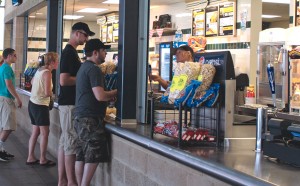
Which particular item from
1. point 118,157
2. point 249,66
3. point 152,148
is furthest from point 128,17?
point 249,66

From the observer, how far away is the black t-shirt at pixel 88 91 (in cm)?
431

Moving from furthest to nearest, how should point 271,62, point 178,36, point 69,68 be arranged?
1. point 178,36
2. point 271,62
3. point 69,68

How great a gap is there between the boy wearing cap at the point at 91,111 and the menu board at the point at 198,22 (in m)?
5.92

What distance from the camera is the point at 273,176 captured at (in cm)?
248

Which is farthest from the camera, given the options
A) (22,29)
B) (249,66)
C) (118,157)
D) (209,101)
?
(22,29)

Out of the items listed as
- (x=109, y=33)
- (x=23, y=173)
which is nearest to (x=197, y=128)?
(x=23, y=173)

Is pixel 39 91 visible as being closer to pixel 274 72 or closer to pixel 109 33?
pixel 274 72

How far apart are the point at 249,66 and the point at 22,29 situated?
7.43 metres

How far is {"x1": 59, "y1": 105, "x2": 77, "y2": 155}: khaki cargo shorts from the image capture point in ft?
16.2

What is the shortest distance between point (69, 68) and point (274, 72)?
2997 mm

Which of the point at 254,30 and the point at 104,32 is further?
the point at 104,32

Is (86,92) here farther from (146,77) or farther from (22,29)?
(22,29)

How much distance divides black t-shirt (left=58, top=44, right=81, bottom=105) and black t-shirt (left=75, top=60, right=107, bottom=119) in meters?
0.56

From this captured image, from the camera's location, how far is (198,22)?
10.3 meters
